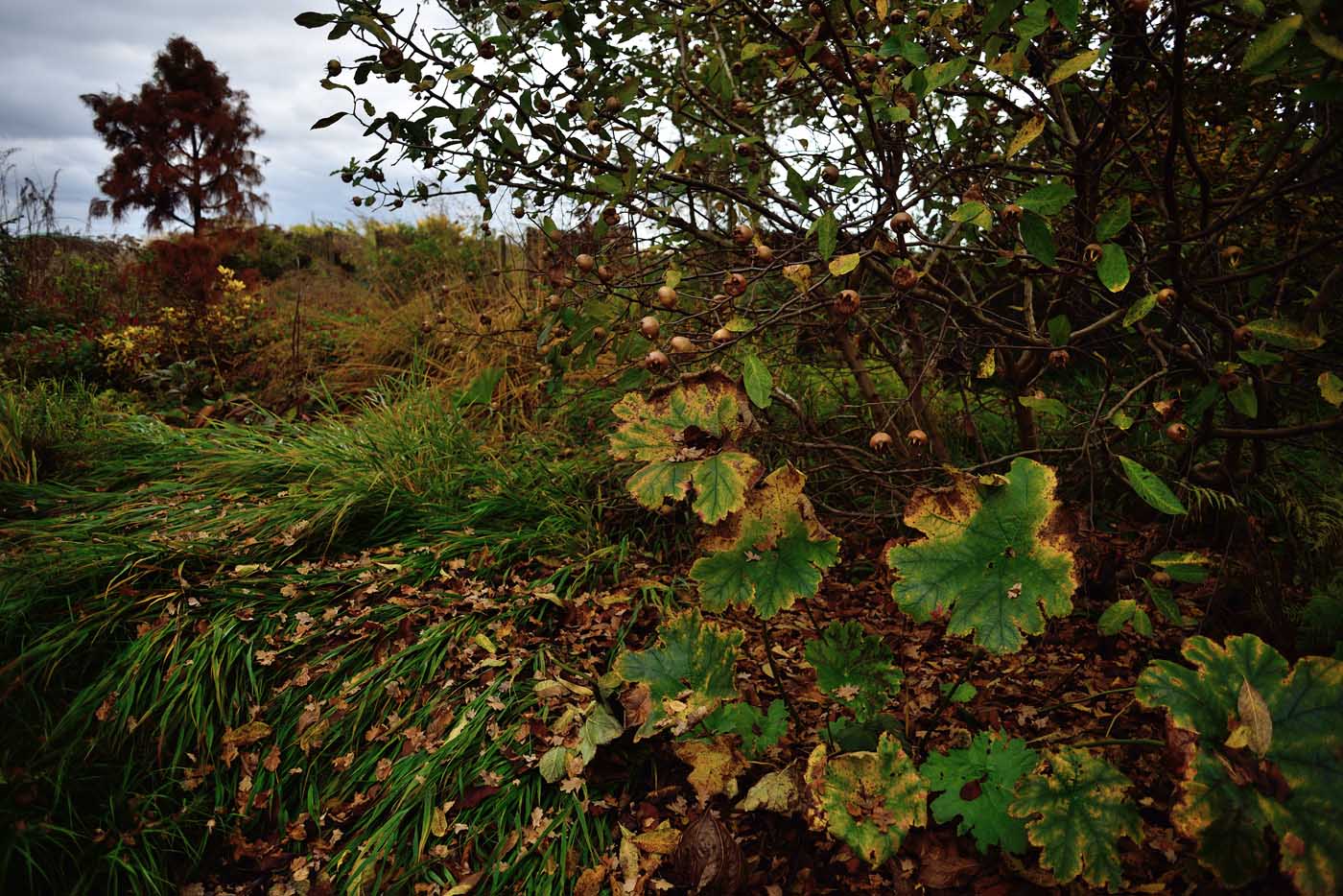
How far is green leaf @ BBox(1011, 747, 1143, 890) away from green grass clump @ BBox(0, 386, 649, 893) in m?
→ 0.86

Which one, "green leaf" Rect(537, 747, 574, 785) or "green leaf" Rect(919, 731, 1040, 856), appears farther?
"green leaf" Rect(537, 747, 574, 785)

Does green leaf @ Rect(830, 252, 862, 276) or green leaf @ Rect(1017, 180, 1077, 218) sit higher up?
green leaf @ Rect(1017, 180, 1077, 218)

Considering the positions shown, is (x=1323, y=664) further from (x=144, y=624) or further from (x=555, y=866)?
(x=144, y=624)

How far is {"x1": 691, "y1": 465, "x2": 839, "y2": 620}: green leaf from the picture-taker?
1.18 metres

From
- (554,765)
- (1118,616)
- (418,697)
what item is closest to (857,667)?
(1118,616)

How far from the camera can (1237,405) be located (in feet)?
4.61

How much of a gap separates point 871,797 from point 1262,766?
52 cm

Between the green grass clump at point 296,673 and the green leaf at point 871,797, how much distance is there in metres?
0.57

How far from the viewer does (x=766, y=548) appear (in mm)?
1223

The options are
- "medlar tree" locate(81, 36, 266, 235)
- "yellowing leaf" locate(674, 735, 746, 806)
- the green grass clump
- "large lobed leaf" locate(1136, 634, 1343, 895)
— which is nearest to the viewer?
"large lobed leaf" locate(1136, 634, 1343, 895)

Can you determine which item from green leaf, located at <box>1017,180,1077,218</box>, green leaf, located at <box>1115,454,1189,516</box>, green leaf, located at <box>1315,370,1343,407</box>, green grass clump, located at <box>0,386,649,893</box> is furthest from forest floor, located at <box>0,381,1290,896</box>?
green leaf, located at <box>1017,180,1077,218</box>

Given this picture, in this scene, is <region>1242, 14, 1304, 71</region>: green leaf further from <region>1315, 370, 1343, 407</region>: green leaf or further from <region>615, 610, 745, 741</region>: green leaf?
<region>615, 610, 745, 741</region>: green leaf

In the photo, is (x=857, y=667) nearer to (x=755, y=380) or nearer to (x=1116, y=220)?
(x=755, y=380)

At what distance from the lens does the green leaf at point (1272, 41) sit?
0.91 meters
